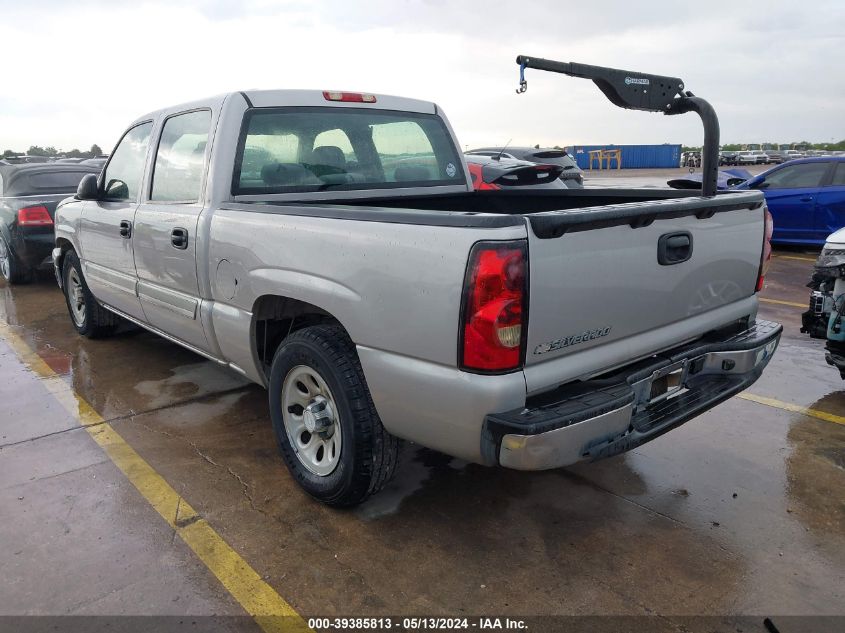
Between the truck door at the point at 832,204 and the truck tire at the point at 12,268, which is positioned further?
the truck door at the point at 832,204

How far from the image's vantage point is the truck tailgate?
2.37m

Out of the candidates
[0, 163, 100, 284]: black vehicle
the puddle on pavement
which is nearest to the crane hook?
the puddle on pavement

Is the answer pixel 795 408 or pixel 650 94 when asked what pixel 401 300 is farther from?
pixel 795 408

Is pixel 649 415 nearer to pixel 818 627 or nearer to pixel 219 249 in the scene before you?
pixel 818 627

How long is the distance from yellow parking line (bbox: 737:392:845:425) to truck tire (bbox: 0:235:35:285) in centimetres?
875

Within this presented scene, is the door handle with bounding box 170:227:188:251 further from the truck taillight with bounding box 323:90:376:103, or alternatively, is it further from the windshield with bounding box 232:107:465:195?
the truck taillight with bounding box 323:90:376:103

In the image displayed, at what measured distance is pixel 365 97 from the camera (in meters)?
4.27

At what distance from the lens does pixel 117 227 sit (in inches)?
185

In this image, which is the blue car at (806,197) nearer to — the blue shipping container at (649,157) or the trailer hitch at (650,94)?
the trailer hitch at (650,94)

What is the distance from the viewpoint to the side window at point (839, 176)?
9859 mm

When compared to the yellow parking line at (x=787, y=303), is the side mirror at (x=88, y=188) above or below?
above

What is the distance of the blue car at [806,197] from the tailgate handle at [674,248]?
8.44 m

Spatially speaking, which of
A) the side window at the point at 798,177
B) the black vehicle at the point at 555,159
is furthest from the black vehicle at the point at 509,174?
the side window at the point at 798,177

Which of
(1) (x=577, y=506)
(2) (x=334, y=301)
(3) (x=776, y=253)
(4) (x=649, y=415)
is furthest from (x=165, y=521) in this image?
(3) (x=776, y=253)
